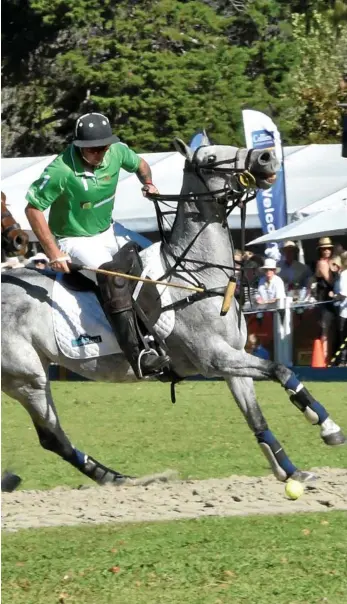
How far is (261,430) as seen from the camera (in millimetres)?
9375

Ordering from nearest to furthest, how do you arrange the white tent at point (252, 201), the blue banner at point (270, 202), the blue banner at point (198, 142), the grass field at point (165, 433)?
the blue banner at point (198, 142), the grass field at point (165, 433), the blue banner at point (270, 202), the white tent at point (252, 201)

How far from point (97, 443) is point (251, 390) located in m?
4.34

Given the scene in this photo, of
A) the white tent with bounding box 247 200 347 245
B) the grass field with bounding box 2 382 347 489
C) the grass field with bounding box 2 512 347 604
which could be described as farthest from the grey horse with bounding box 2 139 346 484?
the white tent with bounding box 247 200 347 245

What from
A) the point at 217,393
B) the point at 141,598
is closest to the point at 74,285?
the point at 141,598

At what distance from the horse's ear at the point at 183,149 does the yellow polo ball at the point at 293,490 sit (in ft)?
7.76

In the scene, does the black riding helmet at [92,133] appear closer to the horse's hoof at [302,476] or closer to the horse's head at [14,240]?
the horse's head at [14,240]

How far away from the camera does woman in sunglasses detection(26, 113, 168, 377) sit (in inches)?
371

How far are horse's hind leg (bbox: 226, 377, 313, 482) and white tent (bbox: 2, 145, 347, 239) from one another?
40.1 ft

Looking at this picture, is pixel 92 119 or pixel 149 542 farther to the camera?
pixel 92 119

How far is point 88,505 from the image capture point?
9.38 metres

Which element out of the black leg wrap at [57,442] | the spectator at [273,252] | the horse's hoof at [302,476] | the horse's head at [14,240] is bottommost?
the spectator at [273,252]

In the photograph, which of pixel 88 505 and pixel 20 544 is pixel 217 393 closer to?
pixel 88 505

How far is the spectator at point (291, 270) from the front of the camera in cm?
2108

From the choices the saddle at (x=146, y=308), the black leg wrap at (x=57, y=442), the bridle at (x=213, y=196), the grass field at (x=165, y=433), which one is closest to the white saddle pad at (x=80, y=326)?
the saddle at (x=146, y=308)
